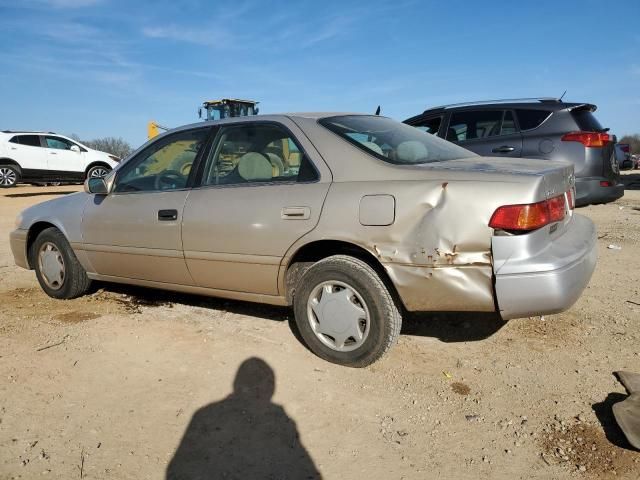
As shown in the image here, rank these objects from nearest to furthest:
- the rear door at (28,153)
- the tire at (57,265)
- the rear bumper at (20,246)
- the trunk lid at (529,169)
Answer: the trunk lid at (529,169) < the tire at (57,265) < the rear bumper at (20,246) < the rear door at (28,153)

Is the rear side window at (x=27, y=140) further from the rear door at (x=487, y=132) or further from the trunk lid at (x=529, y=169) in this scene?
the trunk lid at (x=529, y=169)

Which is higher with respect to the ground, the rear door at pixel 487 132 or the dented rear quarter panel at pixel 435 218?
the rear door at pixel 487 132

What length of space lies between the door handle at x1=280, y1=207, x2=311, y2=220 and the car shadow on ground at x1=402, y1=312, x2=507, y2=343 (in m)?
1.21

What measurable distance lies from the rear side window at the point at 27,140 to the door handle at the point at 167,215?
1388cm

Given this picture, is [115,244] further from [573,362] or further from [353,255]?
[573,362]

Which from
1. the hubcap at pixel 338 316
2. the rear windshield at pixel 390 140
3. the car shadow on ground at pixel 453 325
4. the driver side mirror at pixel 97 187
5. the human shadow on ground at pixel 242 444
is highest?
the rear windshield at pixel 390 140

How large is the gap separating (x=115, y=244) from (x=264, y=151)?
4.85 feet

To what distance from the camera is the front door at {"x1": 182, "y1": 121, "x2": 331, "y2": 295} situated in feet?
10.2

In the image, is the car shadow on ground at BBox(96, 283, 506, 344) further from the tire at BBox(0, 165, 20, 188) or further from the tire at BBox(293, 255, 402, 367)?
the tire at BBox(0, 165, 20, 188)

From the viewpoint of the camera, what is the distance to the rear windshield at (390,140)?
3100 millimetres

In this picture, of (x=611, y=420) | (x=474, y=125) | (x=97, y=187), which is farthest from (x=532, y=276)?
(x=474, y=125)

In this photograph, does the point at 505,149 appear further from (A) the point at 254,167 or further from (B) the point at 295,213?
(B) the point at 295,213

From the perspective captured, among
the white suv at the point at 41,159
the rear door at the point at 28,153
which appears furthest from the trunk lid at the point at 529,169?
the rear door at the point at 28,153

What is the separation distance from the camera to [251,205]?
128 inches
